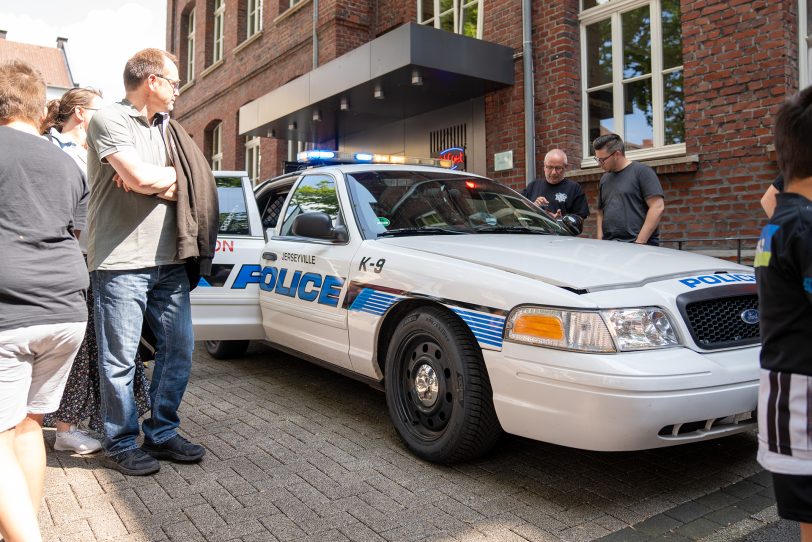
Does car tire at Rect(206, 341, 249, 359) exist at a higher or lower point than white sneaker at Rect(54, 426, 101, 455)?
higher

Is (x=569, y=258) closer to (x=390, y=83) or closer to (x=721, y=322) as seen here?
(x=721, y=322)

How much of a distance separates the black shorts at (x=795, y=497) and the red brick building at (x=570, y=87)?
5.47 meters

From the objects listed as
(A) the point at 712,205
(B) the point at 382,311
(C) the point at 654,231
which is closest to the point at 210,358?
(B) the point at 382,311

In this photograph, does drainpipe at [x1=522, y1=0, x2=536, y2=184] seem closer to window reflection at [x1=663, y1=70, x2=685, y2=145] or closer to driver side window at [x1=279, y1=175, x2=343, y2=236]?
window reflection at [x1=663, y1=70, x2=685, y2=145]

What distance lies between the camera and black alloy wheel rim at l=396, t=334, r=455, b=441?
3109 mm

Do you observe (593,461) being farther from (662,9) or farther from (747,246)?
(662,9)

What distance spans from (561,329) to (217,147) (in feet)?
57.6

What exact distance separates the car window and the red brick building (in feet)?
11.8

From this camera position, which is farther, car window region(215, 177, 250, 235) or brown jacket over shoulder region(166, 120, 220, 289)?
car window region(215, 177, 250, 235)

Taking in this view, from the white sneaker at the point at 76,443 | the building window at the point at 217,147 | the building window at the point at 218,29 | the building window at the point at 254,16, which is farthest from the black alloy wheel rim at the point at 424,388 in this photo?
the building window at the point at 218,29

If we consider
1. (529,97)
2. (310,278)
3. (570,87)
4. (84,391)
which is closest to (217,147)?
(529,97)

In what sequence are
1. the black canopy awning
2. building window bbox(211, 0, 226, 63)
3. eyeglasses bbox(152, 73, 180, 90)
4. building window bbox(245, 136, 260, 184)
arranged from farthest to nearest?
building window bbox(211, 0, 226, 63) < building window bbox(245, 136, 260, 184) < the black canopy awning < eyeglasses bbox(152, 73, 180, 90)

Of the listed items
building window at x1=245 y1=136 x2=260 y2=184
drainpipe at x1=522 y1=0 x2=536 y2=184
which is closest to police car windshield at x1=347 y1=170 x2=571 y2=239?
drainpipe at x1=522 y1=0 x2=536 y2=184

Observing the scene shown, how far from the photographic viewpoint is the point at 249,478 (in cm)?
303
